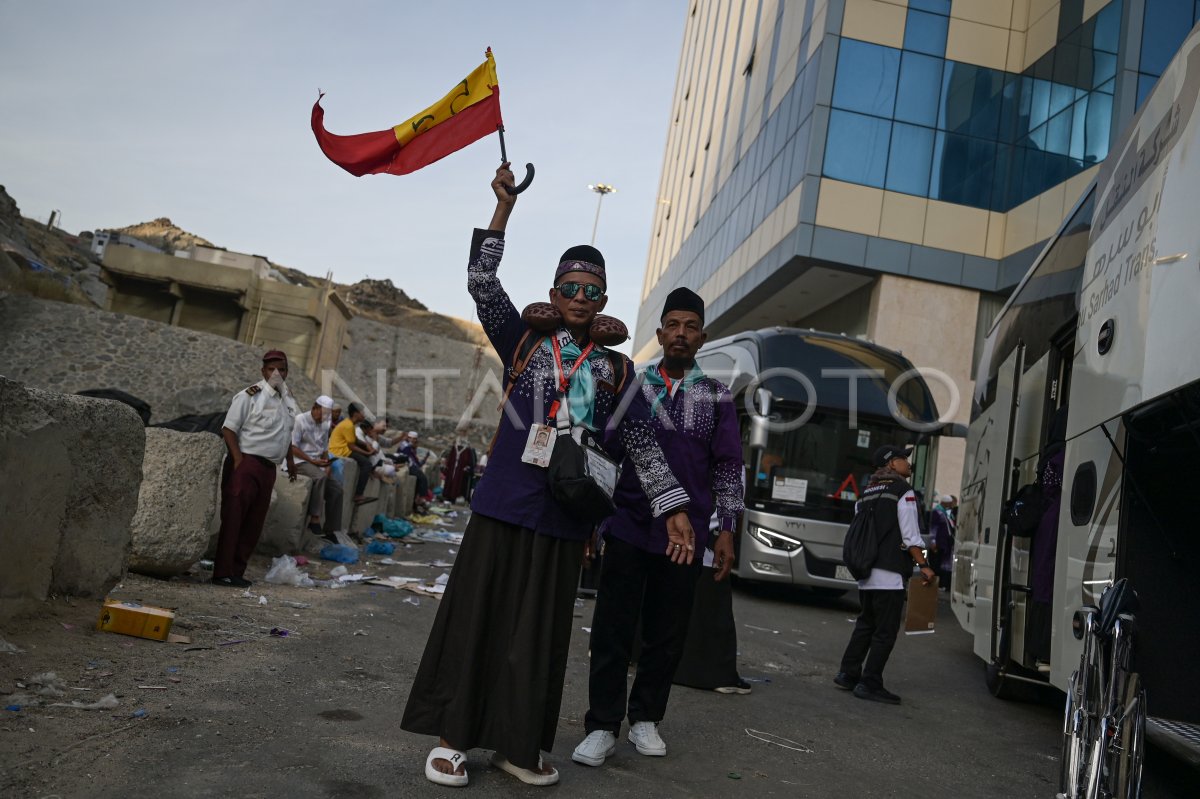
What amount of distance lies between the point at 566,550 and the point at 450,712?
2.42ft

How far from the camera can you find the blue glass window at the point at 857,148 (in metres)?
25.6

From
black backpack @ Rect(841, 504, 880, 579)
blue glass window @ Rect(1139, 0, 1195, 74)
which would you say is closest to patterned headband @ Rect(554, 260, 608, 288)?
black backpack @ Rect(841, 504, 880, 579)

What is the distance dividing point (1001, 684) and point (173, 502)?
6333mm

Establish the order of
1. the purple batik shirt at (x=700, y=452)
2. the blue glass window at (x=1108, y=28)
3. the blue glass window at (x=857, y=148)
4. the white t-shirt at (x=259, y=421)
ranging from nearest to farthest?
the purple batik shirt at (x=700, y=452), the white t-shirt at (x=259, y=421), the blue glass window at (x=1108, y=28), the blue glass window at (x=857, y=148)

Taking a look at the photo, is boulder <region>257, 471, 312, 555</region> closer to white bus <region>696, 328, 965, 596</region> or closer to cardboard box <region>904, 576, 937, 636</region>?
white bus <region>696, 328, 965, 596</region>

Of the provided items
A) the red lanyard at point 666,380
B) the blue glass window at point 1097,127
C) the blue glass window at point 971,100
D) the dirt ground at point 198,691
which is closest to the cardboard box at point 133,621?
the dirt ground at point 198,691

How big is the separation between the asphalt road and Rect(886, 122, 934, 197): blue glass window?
1982 centimetres

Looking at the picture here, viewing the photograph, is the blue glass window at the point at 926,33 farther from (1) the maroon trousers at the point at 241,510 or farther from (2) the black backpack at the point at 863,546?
(1) the maroon trousers at the point at 241,510

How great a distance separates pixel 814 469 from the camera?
42.8 ft

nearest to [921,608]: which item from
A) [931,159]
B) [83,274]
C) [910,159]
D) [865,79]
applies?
[910,159]

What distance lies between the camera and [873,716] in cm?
655

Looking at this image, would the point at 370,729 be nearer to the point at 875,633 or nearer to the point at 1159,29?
the point at 875,633

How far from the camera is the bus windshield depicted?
1302cm


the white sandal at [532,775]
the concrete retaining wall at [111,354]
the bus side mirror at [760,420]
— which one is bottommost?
the white sandal at [532,775]
